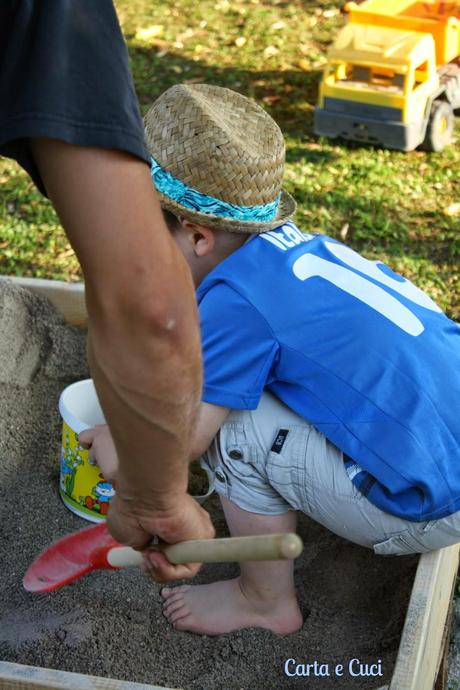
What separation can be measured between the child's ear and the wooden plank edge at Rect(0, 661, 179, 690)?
900 mm

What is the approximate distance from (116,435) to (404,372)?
34.6 inches

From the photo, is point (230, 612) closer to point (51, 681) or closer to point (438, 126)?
point (51, 681)

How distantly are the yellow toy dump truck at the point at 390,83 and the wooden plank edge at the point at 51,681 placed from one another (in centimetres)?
334

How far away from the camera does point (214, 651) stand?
2.16 metres

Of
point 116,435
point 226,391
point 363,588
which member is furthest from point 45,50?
point 363,588

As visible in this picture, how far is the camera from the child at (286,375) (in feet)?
6.63

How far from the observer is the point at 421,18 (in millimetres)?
5004

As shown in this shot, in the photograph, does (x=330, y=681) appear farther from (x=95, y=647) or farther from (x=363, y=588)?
(x=95, y=647)

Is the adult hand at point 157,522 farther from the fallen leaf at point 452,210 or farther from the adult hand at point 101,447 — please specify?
the fallen leaf at point 452,210

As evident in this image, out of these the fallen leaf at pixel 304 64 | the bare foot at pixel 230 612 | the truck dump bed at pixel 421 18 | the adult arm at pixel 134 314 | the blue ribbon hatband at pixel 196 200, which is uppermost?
the adult arm at pixel 134 314

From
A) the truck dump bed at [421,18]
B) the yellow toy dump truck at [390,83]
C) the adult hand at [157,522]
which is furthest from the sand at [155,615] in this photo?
the truck dump bed at [421,18]

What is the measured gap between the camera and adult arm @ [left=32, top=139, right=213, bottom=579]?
111cm

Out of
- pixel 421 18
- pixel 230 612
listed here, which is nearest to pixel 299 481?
pixel 230 612

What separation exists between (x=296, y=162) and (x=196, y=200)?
8.46 ft
